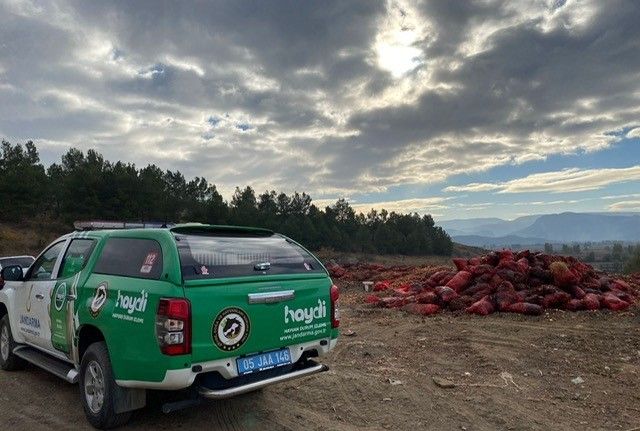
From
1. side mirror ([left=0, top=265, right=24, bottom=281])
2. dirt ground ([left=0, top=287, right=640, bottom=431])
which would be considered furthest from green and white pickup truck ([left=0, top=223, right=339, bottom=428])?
side mirror ([left=0, top=265, right=24, bottom=281])

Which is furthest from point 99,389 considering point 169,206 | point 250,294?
point 169,206

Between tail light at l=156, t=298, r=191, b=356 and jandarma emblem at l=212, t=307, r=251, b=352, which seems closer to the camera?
tail light at l=156, t=298, r=191, b=356

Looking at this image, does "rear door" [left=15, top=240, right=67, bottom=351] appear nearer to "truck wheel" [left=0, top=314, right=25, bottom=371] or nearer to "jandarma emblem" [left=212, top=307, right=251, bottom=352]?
"truck wheel" [left=0, top=314, right=25, bottom=371]

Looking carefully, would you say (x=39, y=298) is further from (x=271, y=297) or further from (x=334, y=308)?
(x=334, y=308)

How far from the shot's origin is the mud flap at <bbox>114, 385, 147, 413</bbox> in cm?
409

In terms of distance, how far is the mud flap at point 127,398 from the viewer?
13.4ft

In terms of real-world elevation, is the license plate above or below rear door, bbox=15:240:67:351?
below

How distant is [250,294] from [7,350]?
4537 millimetres

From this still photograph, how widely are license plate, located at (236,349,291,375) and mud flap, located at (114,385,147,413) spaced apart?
37.1 inches

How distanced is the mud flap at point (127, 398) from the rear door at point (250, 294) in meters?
0.86

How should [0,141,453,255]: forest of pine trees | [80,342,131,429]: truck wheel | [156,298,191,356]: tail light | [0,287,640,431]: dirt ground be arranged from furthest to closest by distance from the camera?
[0,141,453,255]: forest of pine trees < [0,287,640,431]: dirt ground < [80,342,131,429]: truck wheel < [156,298,191,356]: tail light

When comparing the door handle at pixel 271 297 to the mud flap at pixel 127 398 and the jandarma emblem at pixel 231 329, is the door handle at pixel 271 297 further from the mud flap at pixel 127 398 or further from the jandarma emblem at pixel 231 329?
the mud flap at pixel 127 398

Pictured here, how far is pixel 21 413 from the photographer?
16.2ft

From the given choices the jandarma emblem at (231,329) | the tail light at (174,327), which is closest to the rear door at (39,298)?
the tail light at (174,327)
